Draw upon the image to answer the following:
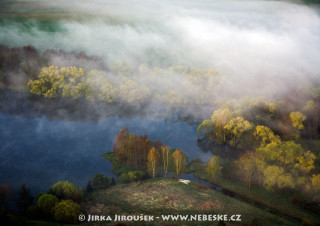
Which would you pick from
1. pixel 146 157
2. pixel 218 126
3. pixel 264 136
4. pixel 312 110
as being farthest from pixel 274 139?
pixel 146 157

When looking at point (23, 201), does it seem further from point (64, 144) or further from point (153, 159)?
point (64, 144)

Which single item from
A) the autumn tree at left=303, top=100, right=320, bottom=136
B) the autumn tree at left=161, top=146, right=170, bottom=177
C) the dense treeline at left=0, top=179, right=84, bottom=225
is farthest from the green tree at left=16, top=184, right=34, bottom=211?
the autumn tree at left=303, top=100, right=320, bottom=136

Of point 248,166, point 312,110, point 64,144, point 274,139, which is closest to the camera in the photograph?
point 248,166

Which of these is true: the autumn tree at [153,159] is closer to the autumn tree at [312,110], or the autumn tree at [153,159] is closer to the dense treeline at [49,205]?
the dense treeline at [49,205]

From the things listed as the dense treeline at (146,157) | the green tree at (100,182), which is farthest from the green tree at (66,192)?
the dense treeline at (146,157)

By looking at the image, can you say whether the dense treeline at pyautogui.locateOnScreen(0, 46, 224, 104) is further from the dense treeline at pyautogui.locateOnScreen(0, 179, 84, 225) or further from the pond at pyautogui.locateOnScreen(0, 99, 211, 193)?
the dense treeline at pyautogui.locateOnScreen(0, 179, 84, 225)

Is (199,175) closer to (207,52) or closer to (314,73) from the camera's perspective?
(314,73)

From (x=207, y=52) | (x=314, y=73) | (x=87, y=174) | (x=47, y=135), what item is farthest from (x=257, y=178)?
(x=207, y=52)
